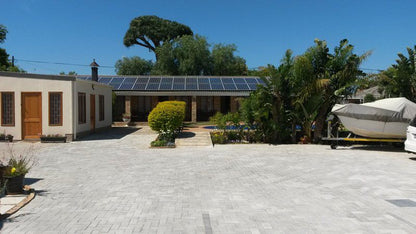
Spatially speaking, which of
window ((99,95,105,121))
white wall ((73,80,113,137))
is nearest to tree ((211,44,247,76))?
white wall ((73,80,113,137))

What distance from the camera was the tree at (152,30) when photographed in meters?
51.6

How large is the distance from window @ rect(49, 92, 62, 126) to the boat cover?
13.1 metres

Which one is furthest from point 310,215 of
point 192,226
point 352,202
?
point 192,226

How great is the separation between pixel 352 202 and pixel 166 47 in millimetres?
38677

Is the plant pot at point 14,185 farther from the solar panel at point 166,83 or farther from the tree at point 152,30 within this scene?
the tree at point 152,30

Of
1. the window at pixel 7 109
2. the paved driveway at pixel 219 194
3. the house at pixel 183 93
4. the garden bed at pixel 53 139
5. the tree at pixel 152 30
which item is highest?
the tree at pixel 152 30

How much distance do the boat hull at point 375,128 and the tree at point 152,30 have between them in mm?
41367

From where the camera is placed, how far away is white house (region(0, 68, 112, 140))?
51.7ft

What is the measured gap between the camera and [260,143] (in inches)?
627

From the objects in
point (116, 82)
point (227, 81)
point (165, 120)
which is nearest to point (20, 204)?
point (165, 120)

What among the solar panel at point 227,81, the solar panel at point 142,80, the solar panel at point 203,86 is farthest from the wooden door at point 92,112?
the solar panel at point 227,81

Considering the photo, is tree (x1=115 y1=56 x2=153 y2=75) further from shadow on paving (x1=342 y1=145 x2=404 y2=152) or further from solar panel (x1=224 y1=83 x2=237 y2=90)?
shadow on paving (x1=342 y1=145 x2=404 y2=152)

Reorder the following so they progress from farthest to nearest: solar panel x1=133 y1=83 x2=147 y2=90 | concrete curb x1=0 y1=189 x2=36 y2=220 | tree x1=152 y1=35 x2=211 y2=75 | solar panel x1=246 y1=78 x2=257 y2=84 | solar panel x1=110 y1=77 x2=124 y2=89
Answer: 1. tree x1=152 y1=35 x2=211 y2=75
2. solar panel x1=246 y1=78 x2=257 y2=84
3. solar panel x1=110 y1=77 x2=124 y2=89
4. solar panel x1=133 y1=83 x2=147 y2=90
5. concrete curb x1=0 y1=189 x2=36 y2=220

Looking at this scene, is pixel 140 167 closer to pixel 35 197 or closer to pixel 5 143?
pixel 35 197
